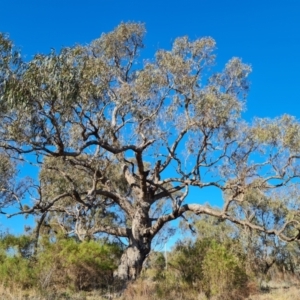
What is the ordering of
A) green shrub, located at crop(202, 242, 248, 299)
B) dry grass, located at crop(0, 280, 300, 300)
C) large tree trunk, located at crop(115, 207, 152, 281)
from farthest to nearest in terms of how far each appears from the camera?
large tree trunk, located at crop(115, 207, 152, 281)
green shrub, located at crop(202, 242, 248, 299)
dry grass, located at crop(0, 280, 300, 300)

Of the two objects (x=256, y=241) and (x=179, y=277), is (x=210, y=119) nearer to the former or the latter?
(x=179, y=277)

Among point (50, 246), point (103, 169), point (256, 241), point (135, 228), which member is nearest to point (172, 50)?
point (103, 169)

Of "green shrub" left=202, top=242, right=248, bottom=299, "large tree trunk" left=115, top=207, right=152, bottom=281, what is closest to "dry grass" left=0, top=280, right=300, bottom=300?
"green shrub" left=202, top=242, right=248, bottom=299

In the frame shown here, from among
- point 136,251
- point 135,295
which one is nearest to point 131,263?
point 136,251

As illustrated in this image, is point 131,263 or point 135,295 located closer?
point 135,295

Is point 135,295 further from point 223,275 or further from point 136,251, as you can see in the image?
point 136,251

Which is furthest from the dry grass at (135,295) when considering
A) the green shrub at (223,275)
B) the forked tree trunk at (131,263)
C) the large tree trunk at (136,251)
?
the large tree trunk at (136,251)

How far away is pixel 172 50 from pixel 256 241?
1424 centimetres

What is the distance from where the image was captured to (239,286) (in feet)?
33.7

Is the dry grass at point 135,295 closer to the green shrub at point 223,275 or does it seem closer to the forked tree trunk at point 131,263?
the green shrub at point 223,275

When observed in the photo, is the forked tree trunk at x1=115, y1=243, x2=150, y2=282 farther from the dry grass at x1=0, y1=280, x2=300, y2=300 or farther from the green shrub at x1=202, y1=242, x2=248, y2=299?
the green shrub at x1=202, y1=242, x2=248, y2=299

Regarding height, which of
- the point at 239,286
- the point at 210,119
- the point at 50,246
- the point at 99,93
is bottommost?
the point at 239,286

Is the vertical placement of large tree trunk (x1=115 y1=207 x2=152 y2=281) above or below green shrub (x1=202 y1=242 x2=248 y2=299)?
above

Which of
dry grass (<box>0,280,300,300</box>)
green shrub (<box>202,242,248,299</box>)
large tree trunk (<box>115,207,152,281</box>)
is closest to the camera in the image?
dry grass (<box>0,280,300,300</box>)
